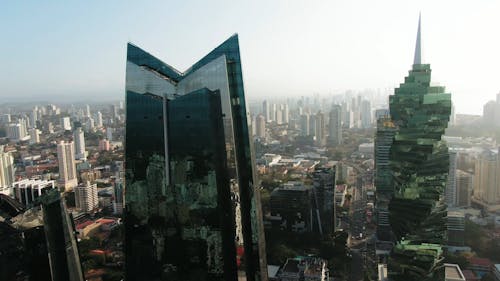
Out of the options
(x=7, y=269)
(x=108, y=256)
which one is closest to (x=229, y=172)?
(x=7, y=269)

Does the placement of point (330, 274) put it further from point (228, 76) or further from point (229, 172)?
point (228, 76)

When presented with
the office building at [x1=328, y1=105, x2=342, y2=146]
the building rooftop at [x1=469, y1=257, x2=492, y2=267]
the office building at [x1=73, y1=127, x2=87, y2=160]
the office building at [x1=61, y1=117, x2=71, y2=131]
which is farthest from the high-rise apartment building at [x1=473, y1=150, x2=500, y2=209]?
the office building at [x1=61, y1=117, x2=71, y2=131]

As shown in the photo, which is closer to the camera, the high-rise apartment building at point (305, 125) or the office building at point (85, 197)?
the office building at point (85, 197)

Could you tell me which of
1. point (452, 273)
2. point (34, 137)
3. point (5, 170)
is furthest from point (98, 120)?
point (452, 273)

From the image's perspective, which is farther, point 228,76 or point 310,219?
point 310,219

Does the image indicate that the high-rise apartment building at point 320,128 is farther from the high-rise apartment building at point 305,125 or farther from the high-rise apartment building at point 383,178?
the high-rise apartment building at point 383,178

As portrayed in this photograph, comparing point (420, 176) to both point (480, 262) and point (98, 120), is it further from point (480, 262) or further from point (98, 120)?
point (98, 120)

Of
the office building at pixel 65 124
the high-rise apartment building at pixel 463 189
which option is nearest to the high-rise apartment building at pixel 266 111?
the office building at pixel 65 124
